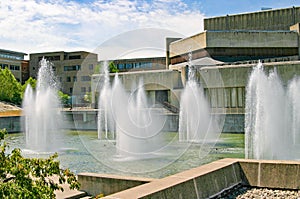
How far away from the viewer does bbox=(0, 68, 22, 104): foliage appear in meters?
66.5

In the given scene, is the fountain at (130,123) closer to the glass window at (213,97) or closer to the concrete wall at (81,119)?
the concrete wall at (81,119)

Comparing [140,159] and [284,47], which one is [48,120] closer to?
[140,159]

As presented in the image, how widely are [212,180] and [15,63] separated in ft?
292

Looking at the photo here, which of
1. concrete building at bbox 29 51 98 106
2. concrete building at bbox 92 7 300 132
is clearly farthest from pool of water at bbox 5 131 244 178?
concrete building at bbox 29 51 98 106

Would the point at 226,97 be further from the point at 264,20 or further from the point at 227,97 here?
the point at 264,20

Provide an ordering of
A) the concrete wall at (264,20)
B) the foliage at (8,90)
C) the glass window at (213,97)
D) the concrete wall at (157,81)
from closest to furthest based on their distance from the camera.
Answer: the glass window at (213,97) → the concrete wall at (157,81) → the concrete wall at (264,20) → the foliage at (8,90)

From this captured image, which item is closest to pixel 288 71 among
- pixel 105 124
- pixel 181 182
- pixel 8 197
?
pixel 105 124

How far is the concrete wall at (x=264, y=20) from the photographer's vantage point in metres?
54.0

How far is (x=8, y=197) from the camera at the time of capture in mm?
4430

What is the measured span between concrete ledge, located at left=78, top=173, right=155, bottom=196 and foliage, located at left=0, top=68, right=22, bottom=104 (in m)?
61.6

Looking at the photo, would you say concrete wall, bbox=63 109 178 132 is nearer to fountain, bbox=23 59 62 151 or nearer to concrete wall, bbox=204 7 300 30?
fountain, bbox=23 59 62 151

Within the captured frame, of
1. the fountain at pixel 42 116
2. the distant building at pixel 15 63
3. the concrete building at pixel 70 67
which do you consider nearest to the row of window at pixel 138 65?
the concrete building at pixel 70 67

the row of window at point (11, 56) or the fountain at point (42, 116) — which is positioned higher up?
the row of window at point (11, 56)

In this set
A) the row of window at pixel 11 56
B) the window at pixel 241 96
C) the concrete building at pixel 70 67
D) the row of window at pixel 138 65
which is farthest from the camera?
the concrete building at pixel 70 67
